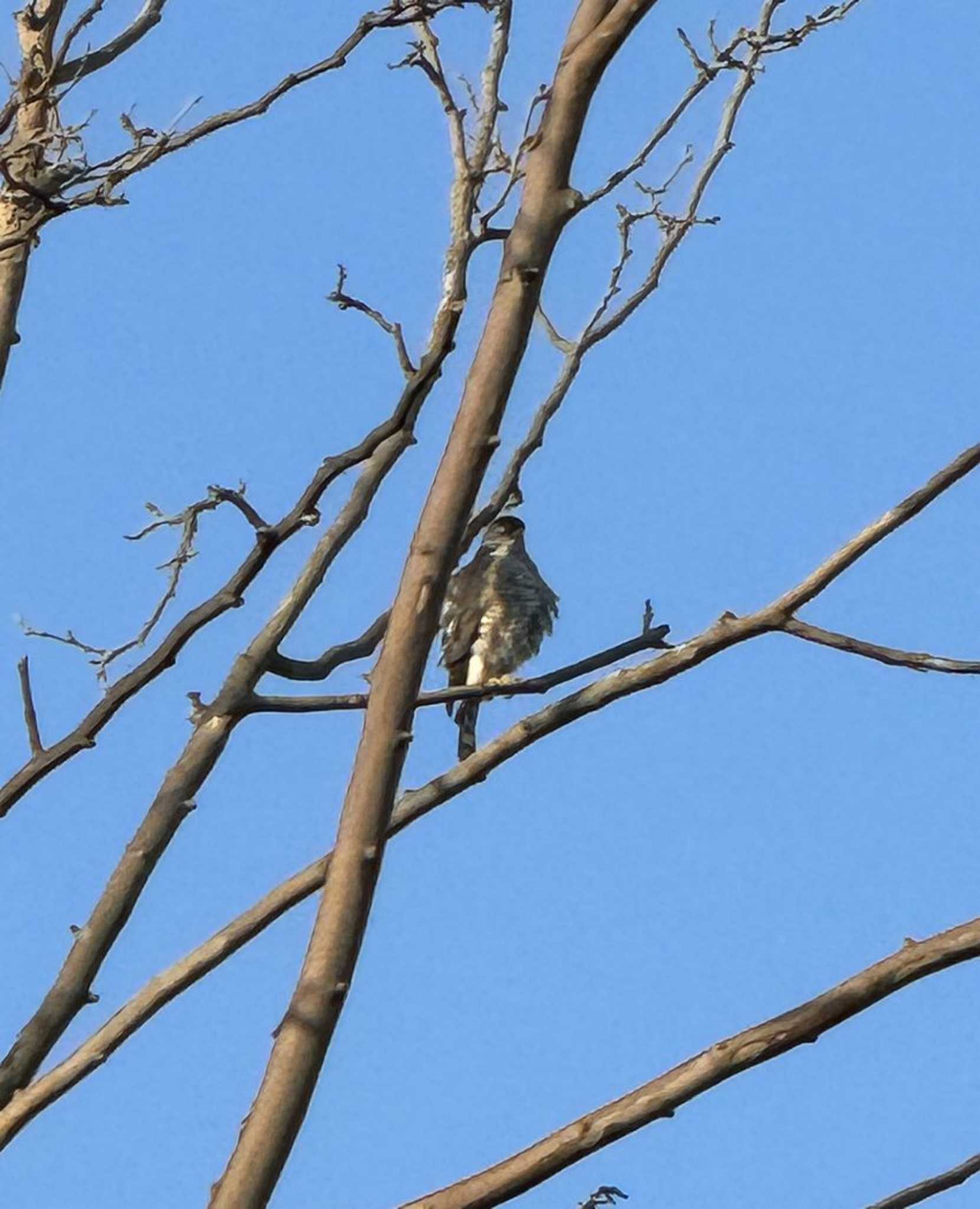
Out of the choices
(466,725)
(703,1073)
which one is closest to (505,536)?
(466,725)

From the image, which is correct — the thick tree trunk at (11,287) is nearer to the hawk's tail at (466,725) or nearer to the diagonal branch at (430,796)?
the diagonal branch at (430,796)

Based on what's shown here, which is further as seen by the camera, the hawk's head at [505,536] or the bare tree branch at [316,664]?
the hawk's head at [505,536]

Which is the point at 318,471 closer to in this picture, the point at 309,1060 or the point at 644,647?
the point at 644,647

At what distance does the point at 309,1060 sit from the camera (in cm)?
265

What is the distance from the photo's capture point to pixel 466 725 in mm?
6980

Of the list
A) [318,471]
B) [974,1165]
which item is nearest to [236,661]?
[318,471]

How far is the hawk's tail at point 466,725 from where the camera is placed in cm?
694

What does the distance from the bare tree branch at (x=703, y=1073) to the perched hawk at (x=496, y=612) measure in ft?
16.6

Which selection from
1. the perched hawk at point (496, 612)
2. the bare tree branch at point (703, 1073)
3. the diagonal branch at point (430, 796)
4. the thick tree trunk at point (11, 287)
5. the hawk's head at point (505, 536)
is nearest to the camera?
the bare tree branch at point (703, 1073)

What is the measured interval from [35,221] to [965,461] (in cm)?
202

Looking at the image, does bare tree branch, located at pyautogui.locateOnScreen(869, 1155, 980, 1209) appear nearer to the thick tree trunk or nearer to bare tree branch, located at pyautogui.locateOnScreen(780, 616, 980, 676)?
bare tree branch, located at pyautogui.locateOnScreen(780, 616, 980, 676)

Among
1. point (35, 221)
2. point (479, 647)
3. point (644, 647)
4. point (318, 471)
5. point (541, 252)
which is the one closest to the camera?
point (541, 252)

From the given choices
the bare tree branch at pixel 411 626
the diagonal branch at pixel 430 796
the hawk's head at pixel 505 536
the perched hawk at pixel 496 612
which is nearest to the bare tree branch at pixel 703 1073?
the bare tree branch at pixel 411 626

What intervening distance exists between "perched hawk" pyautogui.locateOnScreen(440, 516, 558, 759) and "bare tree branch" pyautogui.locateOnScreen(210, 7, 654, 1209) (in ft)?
15.2
